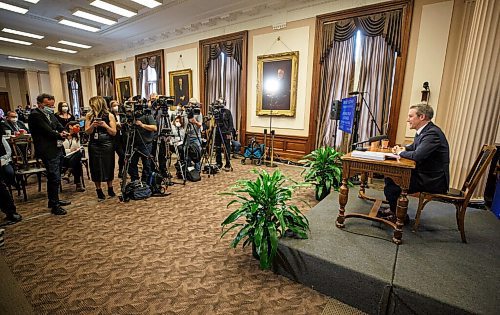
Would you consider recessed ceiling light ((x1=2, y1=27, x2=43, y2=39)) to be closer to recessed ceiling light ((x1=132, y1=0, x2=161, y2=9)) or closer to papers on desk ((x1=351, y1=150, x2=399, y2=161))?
recessed ceiling light ((x1=132, y1=0, x2=161, y2=9))

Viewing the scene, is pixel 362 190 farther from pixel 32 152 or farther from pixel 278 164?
pixel 32 152

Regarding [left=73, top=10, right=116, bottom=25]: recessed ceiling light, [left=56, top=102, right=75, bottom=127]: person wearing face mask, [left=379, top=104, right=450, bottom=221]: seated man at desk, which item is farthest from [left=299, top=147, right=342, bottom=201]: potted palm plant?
[left=73, top=10, right=116, bottom=25]: recessed ceiling light

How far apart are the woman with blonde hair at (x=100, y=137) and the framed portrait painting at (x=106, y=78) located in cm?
850

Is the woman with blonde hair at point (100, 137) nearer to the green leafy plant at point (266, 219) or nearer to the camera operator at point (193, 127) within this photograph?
the camera operator at point (193, 127)

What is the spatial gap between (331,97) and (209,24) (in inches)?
168

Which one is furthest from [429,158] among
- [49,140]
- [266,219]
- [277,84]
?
[277,84]

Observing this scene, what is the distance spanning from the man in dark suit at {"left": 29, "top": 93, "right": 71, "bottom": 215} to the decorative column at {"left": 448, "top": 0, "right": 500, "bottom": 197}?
5.38m

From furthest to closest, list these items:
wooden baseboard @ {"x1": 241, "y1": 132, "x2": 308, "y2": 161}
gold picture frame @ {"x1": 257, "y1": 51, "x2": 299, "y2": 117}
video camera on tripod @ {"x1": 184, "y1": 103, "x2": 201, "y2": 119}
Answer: wooden baseboard @ {"x1": 241, "y1": 132, "x2": 308, "y2": 161}, gold picture frame @ {"x1": 257, "y1": 51, "x2": 299, "y2": 117}, video camera on tripod @ {"x1": 184, "y1": 103, "x2": 201, "y2": 119}

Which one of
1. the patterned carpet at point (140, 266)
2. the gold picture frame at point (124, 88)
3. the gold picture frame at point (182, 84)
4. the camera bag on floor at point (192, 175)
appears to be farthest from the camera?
the gold picture frame at point (124, 88)

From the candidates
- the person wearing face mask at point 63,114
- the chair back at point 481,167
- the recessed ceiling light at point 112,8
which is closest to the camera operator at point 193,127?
the person wearing face mask at point 63,114

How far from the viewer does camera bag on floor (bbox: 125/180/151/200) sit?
3553 mm

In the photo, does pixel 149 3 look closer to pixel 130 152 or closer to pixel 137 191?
pixel 130 152

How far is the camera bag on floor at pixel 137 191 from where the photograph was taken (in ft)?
11.7

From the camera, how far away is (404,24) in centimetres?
429
